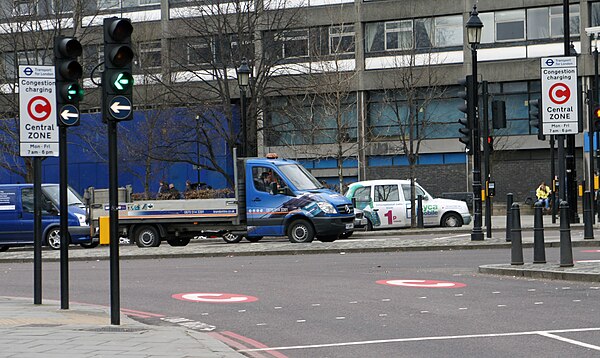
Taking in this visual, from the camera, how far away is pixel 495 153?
179 ft

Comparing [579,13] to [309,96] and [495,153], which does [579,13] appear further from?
[309,96]

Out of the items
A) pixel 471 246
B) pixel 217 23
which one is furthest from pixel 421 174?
pixel 471 246

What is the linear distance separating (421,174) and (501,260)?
1370 inches

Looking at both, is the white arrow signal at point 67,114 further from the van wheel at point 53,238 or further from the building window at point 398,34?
the building window at point 398,34

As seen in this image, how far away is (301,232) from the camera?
29.8 m

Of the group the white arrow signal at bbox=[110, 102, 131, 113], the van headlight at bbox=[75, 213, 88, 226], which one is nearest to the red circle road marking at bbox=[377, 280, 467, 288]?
the white arrow signal at bbox=[110, 102, 131, 113]

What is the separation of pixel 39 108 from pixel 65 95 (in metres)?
1.22

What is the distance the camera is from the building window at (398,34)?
180 feet

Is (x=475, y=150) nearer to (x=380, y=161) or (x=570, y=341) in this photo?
(x=570, y=341)

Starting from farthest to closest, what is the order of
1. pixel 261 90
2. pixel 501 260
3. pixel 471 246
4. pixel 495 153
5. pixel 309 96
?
pixel 495 153
pixel 309 96
pixel 261 90
pixel 471 246
pixel 501 260

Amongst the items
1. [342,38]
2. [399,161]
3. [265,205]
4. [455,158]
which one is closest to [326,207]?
[265,205]

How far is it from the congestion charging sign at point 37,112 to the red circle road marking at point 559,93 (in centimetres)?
1021

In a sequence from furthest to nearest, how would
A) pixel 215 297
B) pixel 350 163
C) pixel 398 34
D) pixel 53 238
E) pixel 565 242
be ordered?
pixel 350 163 → pixel 398 34 → pixel 53 238 → pixel 565 242 → pixel 215 297

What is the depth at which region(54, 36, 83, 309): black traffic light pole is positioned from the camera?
13.7 meters
